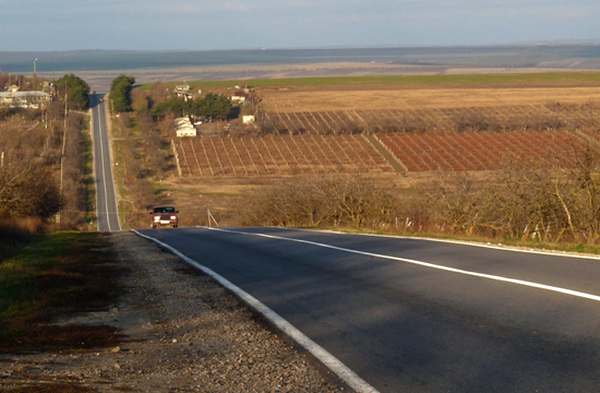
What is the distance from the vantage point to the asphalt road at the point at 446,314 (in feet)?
23.4

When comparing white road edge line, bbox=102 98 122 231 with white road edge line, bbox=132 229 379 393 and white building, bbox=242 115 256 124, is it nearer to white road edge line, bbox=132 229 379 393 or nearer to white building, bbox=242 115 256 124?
white building, bbox=242 115 256 124

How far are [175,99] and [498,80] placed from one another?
6448 cm

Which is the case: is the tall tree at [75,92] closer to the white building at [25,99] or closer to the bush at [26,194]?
the white building at [25,99]

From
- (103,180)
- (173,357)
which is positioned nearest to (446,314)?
(173,357)

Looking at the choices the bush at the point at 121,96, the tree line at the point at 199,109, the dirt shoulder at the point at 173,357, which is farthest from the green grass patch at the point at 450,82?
the dirt shoulder at the point at 173,357

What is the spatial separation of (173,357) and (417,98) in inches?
4455

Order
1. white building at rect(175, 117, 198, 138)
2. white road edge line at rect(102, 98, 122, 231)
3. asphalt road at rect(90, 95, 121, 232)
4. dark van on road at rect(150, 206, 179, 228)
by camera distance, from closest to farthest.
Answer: dark van on road at rect(150, 206, 179, 228) < asphalt road at rect(90, 95, 121, 232) < white road edge line at rect(102, 98, 122, 231) < white building at rect(175, 117, 198, 138)

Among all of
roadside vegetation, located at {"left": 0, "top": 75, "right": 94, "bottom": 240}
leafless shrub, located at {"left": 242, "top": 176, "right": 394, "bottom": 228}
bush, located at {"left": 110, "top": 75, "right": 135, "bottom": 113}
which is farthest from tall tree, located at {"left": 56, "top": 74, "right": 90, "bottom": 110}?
leafless shrub, located at {"left": 242, "top": 176, "right": 394, "bottom": 228}

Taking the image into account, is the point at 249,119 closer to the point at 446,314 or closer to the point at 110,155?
the point at 110,155

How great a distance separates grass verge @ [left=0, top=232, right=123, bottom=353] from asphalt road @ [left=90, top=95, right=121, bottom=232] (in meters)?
34.7

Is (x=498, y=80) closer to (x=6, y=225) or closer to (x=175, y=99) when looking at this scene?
(x=175, y=99)

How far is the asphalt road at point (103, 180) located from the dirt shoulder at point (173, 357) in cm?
4149

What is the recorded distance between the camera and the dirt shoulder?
7.06 m

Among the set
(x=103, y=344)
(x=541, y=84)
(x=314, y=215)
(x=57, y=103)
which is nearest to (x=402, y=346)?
(x=103, y=344)
